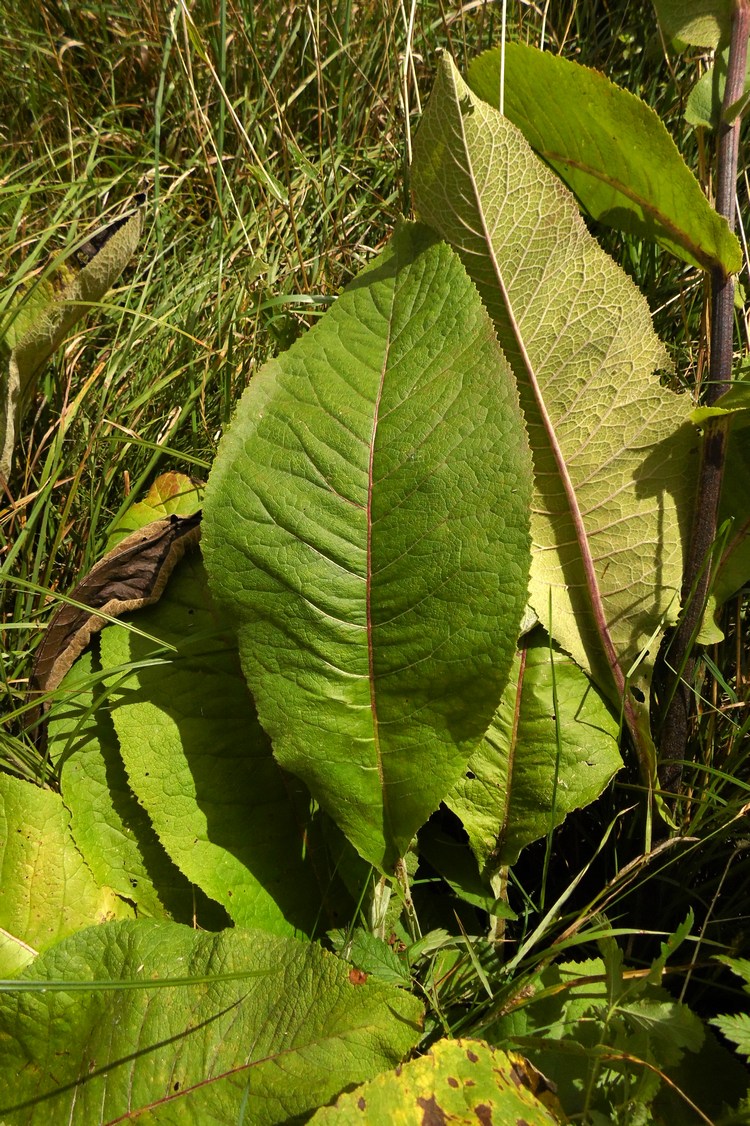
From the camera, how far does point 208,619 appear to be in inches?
49.5

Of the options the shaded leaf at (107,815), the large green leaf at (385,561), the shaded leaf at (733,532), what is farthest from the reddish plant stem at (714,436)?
the shaded leaf at (107,815)

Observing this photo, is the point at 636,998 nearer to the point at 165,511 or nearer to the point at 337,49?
the point at 165,511

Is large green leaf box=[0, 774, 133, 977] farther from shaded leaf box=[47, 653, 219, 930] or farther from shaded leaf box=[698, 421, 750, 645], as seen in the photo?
shaded leaf box=[698, 421, 750, 645]

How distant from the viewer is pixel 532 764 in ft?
3.86

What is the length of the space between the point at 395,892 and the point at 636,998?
12.2 inches

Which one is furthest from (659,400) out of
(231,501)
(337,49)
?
(337,49)

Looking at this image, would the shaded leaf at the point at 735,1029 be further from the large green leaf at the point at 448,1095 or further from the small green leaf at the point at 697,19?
the small green leaf at the point at 697,19

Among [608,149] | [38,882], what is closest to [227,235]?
[608,149]

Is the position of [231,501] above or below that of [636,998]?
above

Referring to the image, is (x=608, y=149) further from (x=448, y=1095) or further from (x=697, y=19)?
(x=448, y=1095)

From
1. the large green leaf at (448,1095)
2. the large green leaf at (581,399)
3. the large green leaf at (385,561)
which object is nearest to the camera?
the large green leaf at (448,1095)

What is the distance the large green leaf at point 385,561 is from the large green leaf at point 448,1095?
241mm

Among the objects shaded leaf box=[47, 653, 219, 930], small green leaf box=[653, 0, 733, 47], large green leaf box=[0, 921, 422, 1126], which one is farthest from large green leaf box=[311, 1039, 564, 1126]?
small green leaf box=[653, 0, 733, 47]

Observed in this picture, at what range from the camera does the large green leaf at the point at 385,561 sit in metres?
1.05
